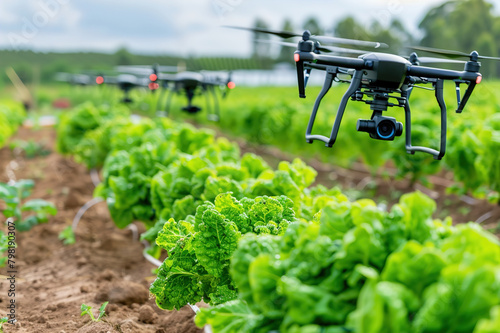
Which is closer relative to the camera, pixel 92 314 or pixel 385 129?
pixel 385 129

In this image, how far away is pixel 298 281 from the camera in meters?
2.42

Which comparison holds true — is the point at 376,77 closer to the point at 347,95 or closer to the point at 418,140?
the point at 347,95

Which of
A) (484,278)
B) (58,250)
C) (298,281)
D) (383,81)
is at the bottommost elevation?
(58,250)

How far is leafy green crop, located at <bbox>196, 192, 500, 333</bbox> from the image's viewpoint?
6.84 ft

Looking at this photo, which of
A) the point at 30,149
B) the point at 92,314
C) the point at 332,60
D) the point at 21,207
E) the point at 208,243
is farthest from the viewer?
the point at 30,149

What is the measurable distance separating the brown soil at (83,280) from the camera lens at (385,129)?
2250 mm

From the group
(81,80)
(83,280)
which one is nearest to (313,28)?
(81,80)

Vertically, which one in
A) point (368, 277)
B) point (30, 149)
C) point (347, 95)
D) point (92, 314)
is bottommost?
point (30, 149)

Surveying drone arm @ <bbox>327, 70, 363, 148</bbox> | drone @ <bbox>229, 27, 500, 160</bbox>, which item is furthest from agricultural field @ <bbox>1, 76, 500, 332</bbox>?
drone @ <bbox>229, 27, 500, 160</bbox>

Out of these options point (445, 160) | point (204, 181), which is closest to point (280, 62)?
point (445, 160)

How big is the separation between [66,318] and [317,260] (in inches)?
125

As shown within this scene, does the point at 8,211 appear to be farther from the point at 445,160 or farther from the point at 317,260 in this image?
the point at 445,160

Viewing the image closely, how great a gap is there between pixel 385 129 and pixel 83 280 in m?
4.32

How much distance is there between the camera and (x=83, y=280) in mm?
6125
